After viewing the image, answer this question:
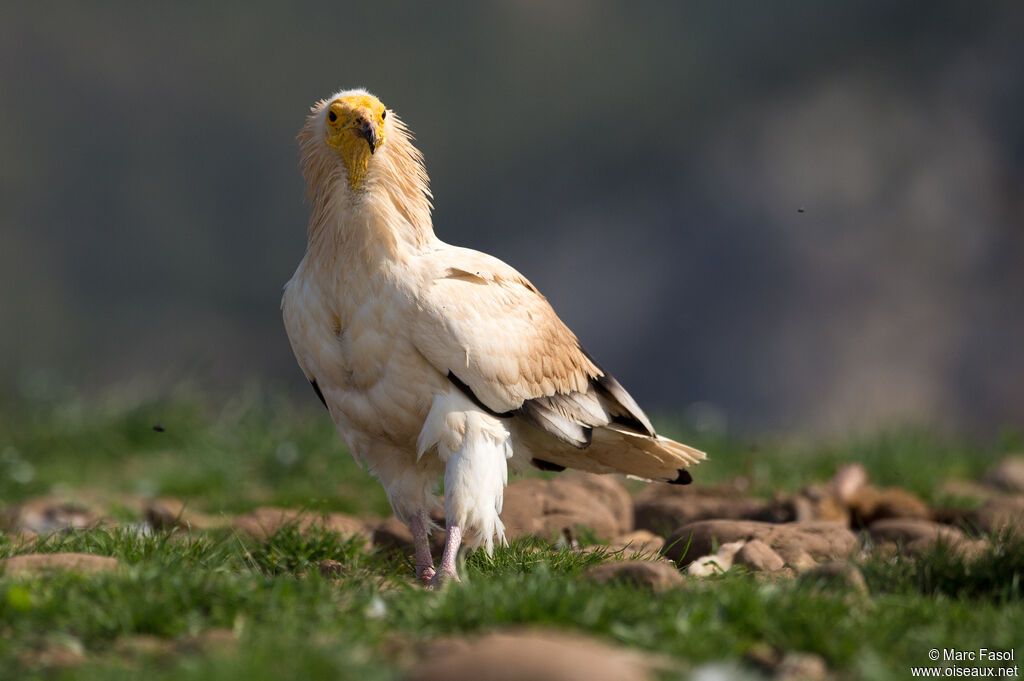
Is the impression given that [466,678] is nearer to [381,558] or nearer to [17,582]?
[17,582]

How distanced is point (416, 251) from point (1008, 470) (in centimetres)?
513

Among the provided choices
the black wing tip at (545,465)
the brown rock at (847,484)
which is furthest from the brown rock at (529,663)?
the brown rock at (847,484)

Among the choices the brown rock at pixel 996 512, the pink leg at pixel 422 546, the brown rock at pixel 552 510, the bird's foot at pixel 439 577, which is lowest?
the bird's foot at pixel 439 577

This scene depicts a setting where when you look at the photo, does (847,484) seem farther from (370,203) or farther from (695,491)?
(370,203)

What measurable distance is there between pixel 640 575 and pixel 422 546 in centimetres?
144

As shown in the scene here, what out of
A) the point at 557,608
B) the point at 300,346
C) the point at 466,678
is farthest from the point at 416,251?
the point at 466,678

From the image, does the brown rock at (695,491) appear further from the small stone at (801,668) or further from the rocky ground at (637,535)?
the small stone at (801,668)

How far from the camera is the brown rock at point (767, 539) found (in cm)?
445

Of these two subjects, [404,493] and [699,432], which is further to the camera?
[699,432]

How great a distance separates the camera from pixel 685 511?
5.65 m

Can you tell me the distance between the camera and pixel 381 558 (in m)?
4.70

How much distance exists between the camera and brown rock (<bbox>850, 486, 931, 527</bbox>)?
585 cm

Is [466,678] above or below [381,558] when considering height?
below

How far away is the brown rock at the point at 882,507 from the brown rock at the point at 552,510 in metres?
1.40
